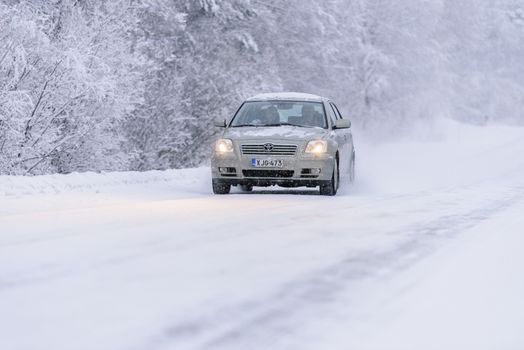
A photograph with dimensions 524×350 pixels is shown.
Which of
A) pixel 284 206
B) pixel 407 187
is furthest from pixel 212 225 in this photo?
pixel 407 187

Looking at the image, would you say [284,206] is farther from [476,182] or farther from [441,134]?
[441,134]

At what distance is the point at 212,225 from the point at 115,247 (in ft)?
6.16

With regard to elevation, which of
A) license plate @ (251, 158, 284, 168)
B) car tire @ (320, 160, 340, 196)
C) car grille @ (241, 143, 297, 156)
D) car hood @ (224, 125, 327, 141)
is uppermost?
car hood @ (224, 125, 327, 141)

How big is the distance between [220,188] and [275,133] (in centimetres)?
122

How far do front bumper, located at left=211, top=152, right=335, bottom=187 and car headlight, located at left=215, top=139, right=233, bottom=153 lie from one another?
118 mm

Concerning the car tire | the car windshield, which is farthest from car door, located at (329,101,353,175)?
the car tire

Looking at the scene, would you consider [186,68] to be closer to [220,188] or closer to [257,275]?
[220,188]

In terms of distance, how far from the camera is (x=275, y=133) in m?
14.1

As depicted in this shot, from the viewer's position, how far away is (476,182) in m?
17.9

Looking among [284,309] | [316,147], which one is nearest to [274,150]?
[316,147]

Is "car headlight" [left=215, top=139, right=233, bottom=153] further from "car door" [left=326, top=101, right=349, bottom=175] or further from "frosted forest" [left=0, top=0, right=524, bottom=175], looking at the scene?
"frosted forest" [left=0, top=0, right=524, bottom=175]

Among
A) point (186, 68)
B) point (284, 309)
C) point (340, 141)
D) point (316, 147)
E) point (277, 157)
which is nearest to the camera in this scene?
point (284, 309)

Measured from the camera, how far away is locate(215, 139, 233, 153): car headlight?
555 inches

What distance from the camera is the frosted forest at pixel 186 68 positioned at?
1645cm
